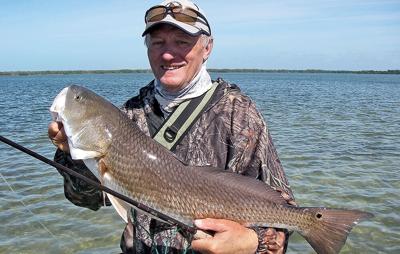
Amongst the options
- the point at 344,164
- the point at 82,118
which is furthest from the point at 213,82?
the point at 344,164

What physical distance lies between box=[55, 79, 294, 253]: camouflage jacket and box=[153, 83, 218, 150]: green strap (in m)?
0.05

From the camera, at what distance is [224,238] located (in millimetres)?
3395

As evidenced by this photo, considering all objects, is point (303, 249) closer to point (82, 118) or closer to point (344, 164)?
point (82, 118)

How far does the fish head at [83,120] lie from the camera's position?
3.68m

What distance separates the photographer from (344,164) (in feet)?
41.5

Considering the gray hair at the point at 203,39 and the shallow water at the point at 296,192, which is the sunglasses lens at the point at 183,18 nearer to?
the gray hair at the point at 203,39

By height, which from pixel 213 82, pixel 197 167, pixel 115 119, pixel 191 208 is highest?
pixel 213 82

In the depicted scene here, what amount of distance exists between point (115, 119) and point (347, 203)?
6.83m

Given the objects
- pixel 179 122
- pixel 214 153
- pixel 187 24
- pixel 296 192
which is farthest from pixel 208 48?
pixel 296 192

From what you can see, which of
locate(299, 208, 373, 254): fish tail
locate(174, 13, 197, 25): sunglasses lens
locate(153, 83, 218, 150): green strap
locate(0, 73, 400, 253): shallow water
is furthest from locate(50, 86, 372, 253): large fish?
locate(0, 73, 400, 253): shallow water

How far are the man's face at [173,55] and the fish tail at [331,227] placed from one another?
158 cm

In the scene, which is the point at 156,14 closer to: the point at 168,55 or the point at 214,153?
the point at 168,55

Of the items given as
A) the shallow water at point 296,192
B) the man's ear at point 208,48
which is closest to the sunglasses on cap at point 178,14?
the man's ear at point 208,48

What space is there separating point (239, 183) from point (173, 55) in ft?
4.06
